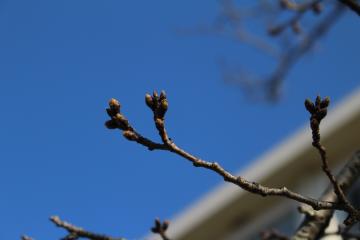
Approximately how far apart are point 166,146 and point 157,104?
158 millimetres

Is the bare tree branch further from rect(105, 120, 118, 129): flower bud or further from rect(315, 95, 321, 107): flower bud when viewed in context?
rect(105, 120, 118, 129): flower bud

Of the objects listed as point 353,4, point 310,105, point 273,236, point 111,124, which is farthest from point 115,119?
point 273,236

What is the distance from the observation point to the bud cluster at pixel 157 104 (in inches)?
61.7

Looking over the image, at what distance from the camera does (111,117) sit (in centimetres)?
155

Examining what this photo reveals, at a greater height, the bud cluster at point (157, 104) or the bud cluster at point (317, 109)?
the bud cluster at point (157, 104)

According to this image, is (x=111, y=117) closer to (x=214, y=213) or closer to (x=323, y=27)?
(x=323, y=27)

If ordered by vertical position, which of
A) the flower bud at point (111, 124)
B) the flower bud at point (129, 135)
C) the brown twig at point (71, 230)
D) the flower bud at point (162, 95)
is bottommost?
the flower bud at point (129, 135)

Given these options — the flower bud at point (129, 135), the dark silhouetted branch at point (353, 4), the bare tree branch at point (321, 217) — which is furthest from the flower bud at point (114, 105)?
the bare tree branch at point (321, 217)

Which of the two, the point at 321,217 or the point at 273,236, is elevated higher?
the point at 273,236

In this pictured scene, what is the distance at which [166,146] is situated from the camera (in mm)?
1471

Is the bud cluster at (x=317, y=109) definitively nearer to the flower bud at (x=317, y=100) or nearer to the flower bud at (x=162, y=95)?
the flower bud at (x=317, y=100)

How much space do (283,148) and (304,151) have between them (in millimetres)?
371

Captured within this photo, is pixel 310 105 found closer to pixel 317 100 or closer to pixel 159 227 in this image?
pixel 317 100

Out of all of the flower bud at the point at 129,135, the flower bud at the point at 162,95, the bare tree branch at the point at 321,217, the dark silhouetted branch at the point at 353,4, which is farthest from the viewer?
the bare tree branch at the point at 321,217
